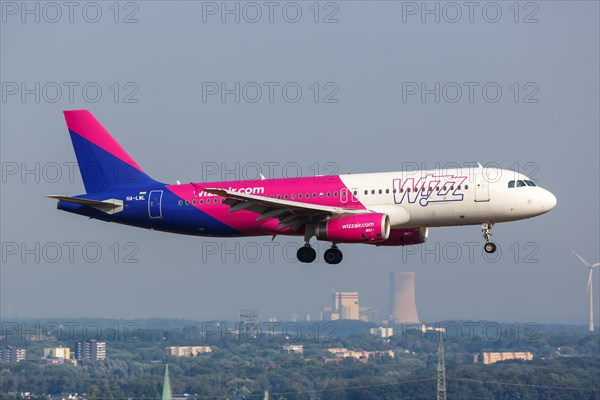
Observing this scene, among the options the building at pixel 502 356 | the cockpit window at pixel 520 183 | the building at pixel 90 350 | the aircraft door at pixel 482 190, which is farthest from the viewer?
the building at pixel 502 356

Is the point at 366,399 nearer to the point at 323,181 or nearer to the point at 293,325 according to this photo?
the point at 293,325

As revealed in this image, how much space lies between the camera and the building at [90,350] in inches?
5871

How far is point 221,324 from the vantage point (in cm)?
14888

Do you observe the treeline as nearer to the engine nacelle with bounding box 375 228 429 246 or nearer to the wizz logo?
the engine nacelle with bounding box 375 228 429 246

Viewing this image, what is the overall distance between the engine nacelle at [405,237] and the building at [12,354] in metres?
88.4

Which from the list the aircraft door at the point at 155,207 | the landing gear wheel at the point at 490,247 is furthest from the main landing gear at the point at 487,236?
the aircraft door at the point at 155,207

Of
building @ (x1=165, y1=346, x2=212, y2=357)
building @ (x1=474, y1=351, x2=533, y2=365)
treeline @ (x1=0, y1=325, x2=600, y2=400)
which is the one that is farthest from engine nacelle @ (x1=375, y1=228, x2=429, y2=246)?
building @ (x1=474, y1=351, x2=533, y2=365)

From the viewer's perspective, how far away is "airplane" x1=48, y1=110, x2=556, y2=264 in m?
64.1

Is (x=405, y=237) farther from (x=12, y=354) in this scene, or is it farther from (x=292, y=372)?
(x=12, y=354)

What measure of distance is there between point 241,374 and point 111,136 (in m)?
75.1

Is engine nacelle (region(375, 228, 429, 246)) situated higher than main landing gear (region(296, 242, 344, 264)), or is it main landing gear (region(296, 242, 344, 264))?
engine nacelle (region(375, 228, 429, 246))

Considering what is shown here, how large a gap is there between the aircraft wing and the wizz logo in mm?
2175

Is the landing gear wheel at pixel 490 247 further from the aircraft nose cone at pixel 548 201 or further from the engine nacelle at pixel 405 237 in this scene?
the engine nacelle at pixel 405 237

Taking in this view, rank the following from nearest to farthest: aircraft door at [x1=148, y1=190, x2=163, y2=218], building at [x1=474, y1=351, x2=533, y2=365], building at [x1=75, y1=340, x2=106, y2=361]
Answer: aircraft door at [x1=148, y1=190, x2=163, y2=218], building at [x1=75, y1=340, x2=106, y2=361], building at [x1=474, y1=351, x2=533, y2=365]
